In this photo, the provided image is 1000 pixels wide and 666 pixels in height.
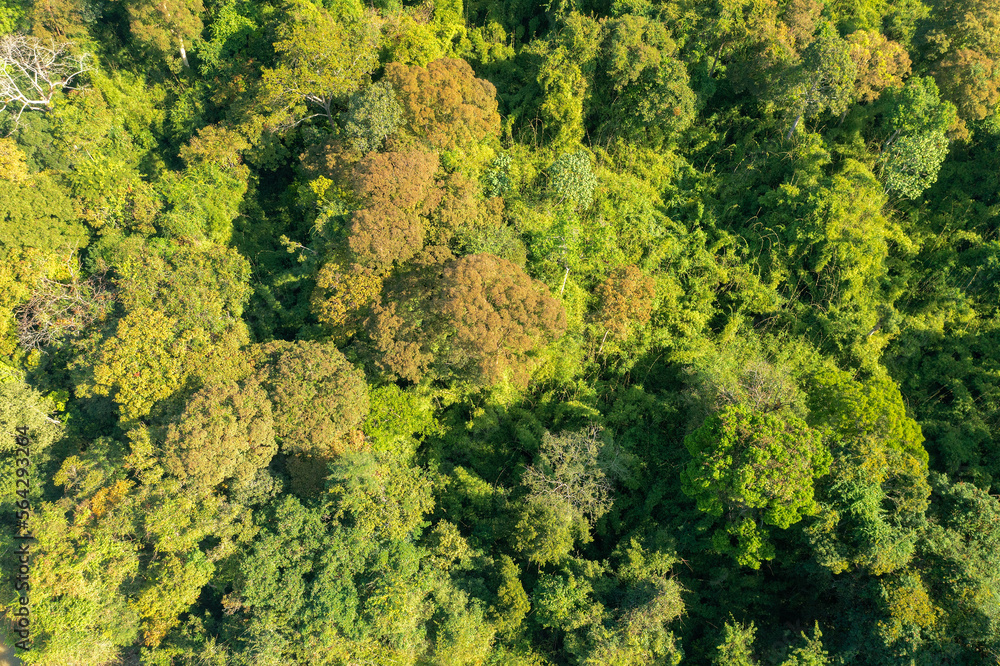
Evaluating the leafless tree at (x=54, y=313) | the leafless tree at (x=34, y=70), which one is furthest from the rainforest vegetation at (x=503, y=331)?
the leafless tree at (x=34, y=70)

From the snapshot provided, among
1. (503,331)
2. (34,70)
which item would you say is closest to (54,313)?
(34,70)

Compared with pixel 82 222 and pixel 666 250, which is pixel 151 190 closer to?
pixel 82 222

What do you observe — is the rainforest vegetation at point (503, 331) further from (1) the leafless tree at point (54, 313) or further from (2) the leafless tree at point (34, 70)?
(2) the leafless tree at point (34, 70)

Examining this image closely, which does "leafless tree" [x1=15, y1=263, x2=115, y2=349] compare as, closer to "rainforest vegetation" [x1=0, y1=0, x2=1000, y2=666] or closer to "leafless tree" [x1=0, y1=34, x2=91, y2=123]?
"rainforest vegetation" [x1=0, y1=0, x2=1000, y2=666]

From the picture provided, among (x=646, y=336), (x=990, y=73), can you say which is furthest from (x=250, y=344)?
(x=990, y=73)

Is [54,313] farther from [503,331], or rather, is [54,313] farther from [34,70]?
[503,331]

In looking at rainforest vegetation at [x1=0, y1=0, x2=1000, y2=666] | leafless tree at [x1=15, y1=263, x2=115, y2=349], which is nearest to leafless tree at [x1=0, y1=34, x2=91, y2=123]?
rainforest vegetation at [x1=0, y1=0, x2=1000, y2=666]

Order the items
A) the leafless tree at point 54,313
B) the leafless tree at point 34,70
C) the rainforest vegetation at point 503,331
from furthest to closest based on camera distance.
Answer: the leafless tree at point 34,70 → the leafless tree at point 54,313 → the rainforest vegetation at point 503,331
